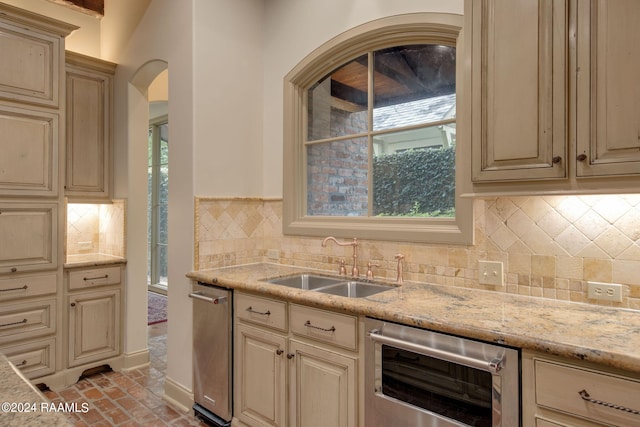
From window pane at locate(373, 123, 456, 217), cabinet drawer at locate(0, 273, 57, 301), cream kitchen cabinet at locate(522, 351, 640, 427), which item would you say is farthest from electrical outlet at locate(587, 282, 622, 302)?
cabinet drawer at locate(0, 273, 57, 301)

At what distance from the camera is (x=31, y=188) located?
2.86 m

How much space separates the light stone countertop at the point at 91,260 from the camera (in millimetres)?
3187

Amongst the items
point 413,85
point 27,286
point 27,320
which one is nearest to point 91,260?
point 27,286

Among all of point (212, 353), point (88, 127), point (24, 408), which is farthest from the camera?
point (88, 127)

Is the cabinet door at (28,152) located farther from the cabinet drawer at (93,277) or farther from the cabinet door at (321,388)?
the cabinet door at (321,388)

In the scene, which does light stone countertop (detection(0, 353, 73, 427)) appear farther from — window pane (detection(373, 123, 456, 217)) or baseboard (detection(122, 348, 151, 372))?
baseboard (detection(122, 348, 151, 372))

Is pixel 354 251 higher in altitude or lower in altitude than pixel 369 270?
higher

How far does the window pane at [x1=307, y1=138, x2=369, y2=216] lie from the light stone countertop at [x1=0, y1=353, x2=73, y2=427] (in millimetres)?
2100

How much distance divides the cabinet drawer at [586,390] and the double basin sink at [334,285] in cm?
104

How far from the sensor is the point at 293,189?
9.80 ft

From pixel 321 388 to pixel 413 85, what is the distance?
1.84 meters

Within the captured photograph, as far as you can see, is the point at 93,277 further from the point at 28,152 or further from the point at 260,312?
the point at 260,312

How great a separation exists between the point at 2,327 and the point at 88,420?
90 cm

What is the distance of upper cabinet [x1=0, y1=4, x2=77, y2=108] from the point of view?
9.05ft
